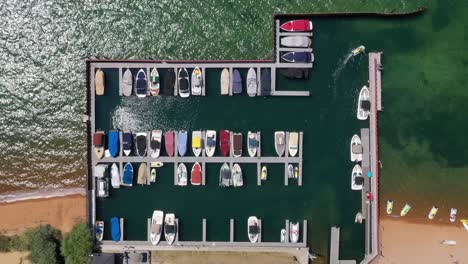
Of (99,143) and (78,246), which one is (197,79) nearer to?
(99,143)

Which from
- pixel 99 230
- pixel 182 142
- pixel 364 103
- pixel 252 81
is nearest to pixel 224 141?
pixel 182 142

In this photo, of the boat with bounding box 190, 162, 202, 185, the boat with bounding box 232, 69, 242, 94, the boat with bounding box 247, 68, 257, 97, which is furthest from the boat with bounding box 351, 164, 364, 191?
the boat with bounding box 190, 162, 202, 185

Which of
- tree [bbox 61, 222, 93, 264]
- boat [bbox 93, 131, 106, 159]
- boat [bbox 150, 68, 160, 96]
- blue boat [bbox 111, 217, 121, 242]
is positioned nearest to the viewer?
tree [bbox 61, 222, 93, 264]

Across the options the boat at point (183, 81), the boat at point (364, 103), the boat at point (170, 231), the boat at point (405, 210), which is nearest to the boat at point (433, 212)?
the boat at point (405, 210)

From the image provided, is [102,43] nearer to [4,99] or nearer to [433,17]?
[4,99]

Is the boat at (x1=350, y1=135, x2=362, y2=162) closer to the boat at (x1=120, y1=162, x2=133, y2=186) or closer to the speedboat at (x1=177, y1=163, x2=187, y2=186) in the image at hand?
the speedboat at (x1=177, y1=163, x2=187, y2=186)

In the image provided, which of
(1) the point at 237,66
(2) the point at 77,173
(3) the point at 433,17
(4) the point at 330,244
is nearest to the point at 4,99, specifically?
(2) the point at 77,173

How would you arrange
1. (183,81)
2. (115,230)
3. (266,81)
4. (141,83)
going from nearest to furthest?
(266,81), (183,81), (141,83), (115,230)
